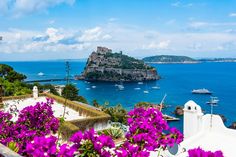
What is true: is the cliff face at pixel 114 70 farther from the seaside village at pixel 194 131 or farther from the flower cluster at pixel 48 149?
the flower cluster at pixel 48 149

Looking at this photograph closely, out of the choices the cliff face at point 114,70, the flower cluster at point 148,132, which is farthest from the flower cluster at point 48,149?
the cliff face at point 114,70

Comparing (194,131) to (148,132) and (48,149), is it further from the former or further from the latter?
(48,149)

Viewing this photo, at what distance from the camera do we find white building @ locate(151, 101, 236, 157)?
8203 millimetres

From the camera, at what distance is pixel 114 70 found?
13425 cm

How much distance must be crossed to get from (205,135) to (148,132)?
23.2ft

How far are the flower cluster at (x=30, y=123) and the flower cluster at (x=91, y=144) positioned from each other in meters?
1.39

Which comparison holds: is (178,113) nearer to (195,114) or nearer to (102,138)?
(195,114)

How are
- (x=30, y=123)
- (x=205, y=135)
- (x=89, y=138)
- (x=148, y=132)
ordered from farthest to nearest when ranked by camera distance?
1. (x=205, y=135)
2. (x=30, y=123)
3. (x=148, y=132)
4. (x=89, y=138)

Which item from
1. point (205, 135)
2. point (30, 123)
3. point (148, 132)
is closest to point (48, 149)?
point (148, 132)

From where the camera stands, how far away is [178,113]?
56875mm

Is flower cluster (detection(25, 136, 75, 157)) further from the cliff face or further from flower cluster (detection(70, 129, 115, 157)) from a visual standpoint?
the cliff face

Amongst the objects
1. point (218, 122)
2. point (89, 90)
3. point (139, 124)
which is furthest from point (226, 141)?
point (89, 90)

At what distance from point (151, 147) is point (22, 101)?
15706mm

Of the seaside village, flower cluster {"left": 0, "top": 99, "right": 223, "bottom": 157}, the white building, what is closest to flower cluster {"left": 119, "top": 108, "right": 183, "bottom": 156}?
flower cluster {"left": 0, "top": 99, "right": 223, "bottom": 157}
